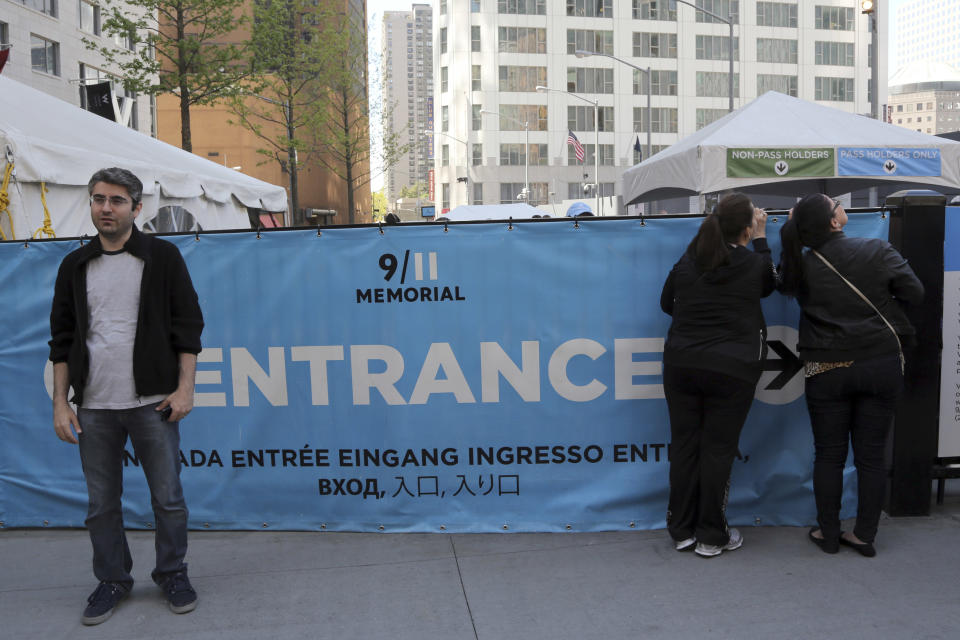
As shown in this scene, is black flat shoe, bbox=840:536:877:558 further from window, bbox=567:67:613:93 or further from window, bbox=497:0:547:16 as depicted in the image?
window, bbox=497:0:547:16

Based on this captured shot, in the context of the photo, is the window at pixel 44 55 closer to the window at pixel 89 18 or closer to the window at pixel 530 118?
the window at pixel 89 18

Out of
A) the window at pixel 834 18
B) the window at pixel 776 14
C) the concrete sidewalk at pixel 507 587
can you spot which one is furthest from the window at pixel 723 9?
the concrete sidewalk at pixel 507 587

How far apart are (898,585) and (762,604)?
26.9 inches

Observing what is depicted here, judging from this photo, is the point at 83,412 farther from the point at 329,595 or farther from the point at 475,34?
the point at 475,34

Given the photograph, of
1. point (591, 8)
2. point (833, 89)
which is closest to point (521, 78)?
point (591, 8)

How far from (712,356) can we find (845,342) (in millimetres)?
647

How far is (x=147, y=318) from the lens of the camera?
363cm

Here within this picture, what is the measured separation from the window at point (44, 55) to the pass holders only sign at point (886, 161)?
35.1 m

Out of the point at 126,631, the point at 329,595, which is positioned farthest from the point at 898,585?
the point at 126,631

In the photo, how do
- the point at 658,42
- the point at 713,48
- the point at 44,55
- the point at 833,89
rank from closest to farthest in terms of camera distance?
1. the point at 44,55
2. the point at 658,42
3. the point at 713,48
4. the point at 833,89

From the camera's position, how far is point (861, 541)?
427 centimetres

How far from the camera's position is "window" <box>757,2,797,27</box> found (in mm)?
77188

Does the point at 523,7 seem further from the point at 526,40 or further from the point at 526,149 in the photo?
the point at 526,149

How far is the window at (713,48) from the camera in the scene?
76.6 m
